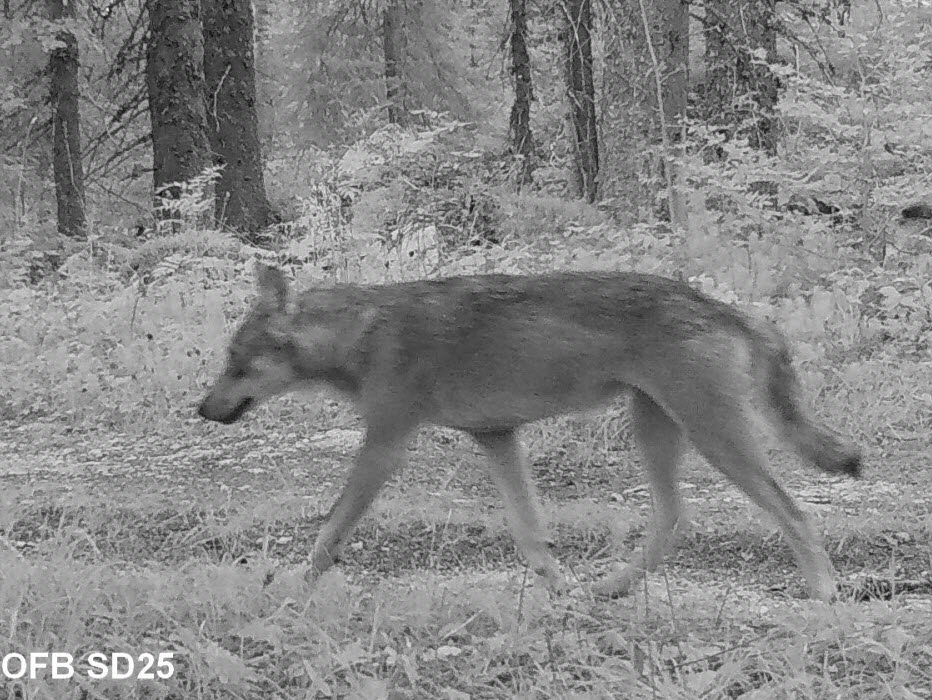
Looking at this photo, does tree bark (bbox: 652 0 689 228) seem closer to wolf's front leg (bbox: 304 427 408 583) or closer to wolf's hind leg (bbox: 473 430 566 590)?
wolf's hind leg (bbox: 473 430 566 590)

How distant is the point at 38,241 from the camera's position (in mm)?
19516

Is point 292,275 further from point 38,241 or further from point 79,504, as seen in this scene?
point 38,241

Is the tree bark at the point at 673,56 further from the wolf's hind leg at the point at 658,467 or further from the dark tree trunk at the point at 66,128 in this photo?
the dark tree trunk at the point at 66,128

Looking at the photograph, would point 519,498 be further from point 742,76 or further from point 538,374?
point 742,76

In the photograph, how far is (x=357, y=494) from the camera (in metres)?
4.18

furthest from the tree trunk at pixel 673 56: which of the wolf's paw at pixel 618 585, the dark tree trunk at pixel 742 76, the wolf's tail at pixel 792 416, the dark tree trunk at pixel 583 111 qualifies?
the wolf's paw at pixel 618 585

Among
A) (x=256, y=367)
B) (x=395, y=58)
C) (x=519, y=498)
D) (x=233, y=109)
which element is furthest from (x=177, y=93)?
(x=395, y=58)

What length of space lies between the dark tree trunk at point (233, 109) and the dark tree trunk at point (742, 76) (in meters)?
5.55

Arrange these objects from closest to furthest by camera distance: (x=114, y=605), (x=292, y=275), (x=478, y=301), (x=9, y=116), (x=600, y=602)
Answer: (x=114, y=605)
(x=600, y=602)
(x=478, y=301)
(x=292, y=275)
(x=9, y=116)

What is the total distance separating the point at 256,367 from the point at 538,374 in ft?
3.73

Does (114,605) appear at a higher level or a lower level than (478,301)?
lower

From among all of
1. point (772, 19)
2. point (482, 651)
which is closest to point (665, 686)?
point (482, 651)

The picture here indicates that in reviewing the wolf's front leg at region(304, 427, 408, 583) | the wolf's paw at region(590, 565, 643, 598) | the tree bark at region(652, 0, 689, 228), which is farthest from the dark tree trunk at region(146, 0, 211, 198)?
the wolf's paw at region(590, 565, 643, 598)

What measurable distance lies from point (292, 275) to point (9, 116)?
33.3 ft
